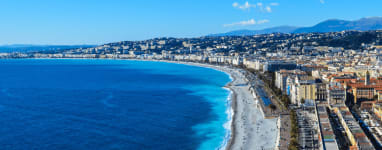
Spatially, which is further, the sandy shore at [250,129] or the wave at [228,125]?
the wave at [228,125]

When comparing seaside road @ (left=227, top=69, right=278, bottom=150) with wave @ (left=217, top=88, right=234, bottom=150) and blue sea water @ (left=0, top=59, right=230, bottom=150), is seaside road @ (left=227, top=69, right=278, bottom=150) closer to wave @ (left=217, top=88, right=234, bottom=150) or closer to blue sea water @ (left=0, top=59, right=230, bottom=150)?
wave @ (left=217, top=88, right=234, bottom=150)

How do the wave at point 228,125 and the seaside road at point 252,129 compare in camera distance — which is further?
the wave at point 228,125

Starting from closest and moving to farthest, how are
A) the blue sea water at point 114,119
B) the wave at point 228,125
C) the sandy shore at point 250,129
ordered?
1. the sandy shore at point 250,129
2. the wave at point 228,125
3. the blue sea water at point 114,119

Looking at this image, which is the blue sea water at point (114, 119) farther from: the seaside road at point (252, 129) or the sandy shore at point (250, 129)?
the seaside road at point (252, 129)

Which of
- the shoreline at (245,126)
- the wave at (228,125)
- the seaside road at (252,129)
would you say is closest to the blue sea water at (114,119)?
the wave at (228,125)

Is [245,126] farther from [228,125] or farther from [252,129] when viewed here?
[228,125]

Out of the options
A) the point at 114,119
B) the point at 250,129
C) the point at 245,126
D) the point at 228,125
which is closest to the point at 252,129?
the point at 250,129

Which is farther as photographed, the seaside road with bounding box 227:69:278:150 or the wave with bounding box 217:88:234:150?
the wave with bounding box 217:88:234:150

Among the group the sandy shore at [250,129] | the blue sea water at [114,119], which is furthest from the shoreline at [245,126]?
the blue sea water at [114,119]

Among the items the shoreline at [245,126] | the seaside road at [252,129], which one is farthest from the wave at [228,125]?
the seaside road at [252,129]

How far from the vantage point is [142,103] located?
31.3 m

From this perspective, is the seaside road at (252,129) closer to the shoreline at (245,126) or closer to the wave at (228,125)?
the shoreline at (245,126)

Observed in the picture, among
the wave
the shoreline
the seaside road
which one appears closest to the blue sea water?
the wave

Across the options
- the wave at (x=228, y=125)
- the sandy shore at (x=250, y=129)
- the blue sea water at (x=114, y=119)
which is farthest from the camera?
the blue sea water at (x=114, y=119)
